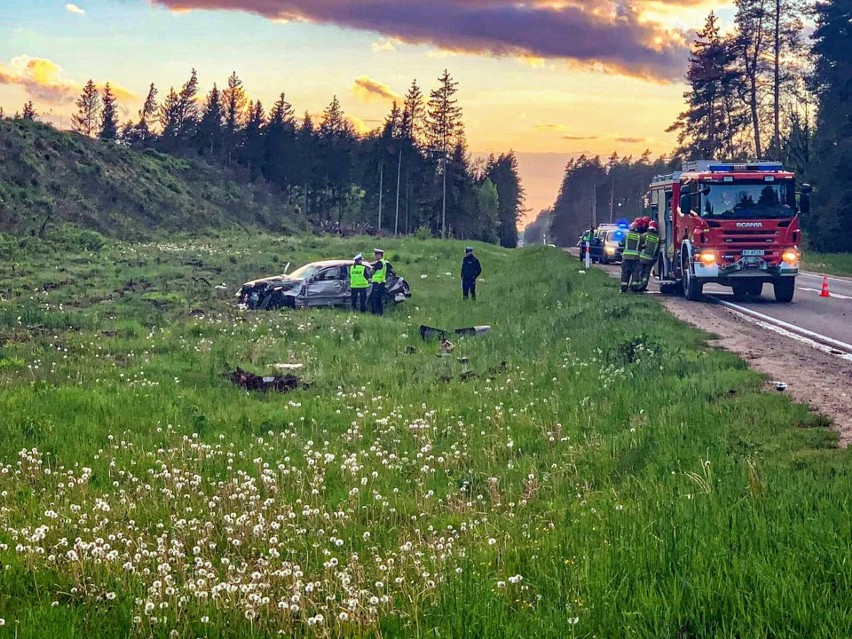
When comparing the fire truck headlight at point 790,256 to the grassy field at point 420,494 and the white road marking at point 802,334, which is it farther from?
the grassy field at point 420,494

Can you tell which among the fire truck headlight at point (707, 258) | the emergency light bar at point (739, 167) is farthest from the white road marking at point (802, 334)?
the emergency light bar at point (739, 167)

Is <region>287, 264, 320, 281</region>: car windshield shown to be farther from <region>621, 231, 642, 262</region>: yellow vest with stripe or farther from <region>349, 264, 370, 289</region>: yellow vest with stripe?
<region>621, 231, 642, 262</region>: yellow vest with stripe

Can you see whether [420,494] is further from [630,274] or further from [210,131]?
[210,131]

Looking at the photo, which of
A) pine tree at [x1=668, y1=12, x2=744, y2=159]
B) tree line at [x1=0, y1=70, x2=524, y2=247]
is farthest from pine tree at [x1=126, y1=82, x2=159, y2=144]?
pine tree at [x1=668, y1=12, x2=744, y2=159]

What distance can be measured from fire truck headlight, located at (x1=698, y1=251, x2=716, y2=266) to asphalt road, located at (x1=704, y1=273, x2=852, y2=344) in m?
1.20

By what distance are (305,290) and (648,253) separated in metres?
9.46

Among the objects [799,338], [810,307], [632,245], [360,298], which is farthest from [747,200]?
[360,298]

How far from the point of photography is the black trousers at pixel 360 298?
2380 cm

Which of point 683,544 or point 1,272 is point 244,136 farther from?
point 683,544

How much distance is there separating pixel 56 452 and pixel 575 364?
7352 mm

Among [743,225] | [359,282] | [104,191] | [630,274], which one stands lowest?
[359,282]

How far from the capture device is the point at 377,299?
78.0 ft

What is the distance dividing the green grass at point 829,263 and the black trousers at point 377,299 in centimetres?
2065

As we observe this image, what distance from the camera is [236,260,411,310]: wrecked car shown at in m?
23.9
